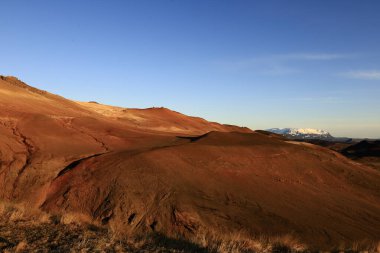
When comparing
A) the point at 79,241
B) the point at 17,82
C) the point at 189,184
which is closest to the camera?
the point at 79,241

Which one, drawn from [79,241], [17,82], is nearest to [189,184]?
[79,241]

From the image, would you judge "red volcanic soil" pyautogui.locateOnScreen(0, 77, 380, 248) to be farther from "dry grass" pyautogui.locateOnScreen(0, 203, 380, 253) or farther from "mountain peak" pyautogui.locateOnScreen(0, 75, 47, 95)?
"mountain peak" pyautogui.locateOnScreen(0, 75, 47, 95)

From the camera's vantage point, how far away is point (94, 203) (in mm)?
14852

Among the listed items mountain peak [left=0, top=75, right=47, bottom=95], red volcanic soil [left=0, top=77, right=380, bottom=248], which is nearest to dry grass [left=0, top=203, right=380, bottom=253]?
red volcanic soil [left=0, top=77, right=380, bottom=248]

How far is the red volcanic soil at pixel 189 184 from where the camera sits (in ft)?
45.0

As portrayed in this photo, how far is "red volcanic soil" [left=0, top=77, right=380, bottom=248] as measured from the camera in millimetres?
13703

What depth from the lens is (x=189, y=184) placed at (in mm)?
15961

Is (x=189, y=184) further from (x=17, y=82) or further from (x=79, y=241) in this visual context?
(x=17, y=82)

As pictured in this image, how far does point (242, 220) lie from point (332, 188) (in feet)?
24.9

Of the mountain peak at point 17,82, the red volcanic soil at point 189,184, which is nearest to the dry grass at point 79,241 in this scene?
the red volcanic soil at point 189,184

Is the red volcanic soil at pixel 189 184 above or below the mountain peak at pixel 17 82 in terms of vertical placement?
below

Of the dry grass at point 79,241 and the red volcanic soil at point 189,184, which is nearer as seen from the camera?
the dry grass at point 79,241

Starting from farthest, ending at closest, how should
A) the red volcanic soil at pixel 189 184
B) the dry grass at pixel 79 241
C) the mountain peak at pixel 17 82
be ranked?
the mountain peak at pixel 17 82 → the red volcanic soil at pixel 189 184 → the dry grass at pixel 79 241

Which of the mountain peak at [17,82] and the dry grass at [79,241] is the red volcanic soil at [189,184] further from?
the mountain peak at [17,82]
